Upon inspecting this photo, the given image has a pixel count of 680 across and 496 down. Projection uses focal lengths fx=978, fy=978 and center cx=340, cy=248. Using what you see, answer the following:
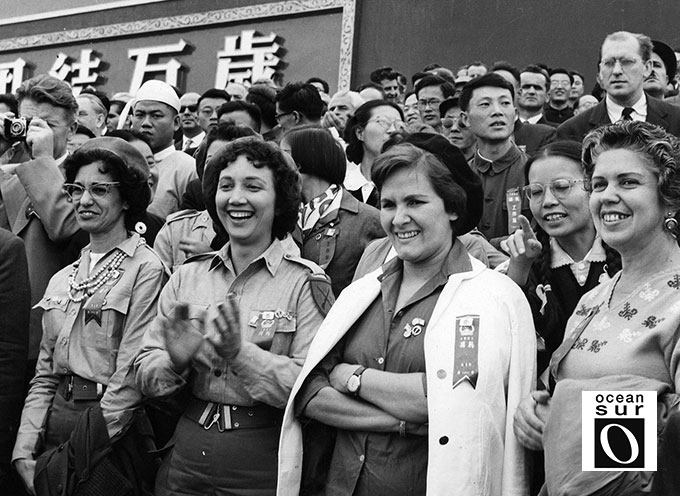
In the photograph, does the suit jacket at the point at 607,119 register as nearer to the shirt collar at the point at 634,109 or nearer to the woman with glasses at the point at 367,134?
the shirt collar at the point at 634,109

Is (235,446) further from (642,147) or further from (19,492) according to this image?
(642,147)

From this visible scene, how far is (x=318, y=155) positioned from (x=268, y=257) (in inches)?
37.3

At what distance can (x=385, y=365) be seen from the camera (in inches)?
111

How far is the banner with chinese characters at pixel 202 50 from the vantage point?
10484mm

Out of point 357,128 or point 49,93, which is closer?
point 49,93

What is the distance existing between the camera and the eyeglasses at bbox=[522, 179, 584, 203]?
2191 mm

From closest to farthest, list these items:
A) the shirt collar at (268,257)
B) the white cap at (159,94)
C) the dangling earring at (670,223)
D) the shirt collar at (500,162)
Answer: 1. the dangling earring at (670,223)
2. the shirt collar at (268,257)
3. the shirt collar at (500,162)
4. the white cap at (159,94)

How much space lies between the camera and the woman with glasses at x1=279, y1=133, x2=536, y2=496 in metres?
2.62

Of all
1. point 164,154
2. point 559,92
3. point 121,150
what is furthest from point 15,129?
point 559,92

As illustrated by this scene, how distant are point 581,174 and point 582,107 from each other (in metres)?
4.39

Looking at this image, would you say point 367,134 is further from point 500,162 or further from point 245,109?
point 245,109

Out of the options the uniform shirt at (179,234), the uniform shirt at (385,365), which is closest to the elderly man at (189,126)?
the uniform shirt at (179,234)

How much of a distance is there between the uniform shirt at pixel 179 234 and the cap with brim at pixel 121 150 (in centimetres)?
39

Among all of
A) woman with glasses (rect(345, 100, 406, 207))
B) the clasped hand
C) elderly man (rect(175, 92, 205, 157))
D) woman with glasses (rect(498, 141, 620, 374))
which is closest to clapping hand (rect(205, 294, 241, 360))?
the clasped hand
